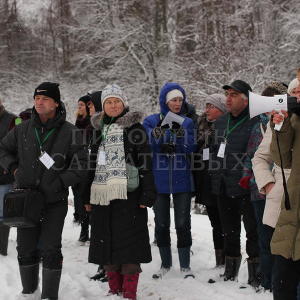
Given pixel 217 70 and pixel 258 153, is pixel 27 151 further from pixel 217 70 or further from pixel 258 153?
pixel 217 70

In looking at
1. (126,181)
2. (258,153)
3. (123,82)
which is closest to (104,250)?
(126,181)

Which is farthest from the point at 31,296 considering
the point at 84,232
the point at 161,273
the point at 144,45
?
the point at 144,45

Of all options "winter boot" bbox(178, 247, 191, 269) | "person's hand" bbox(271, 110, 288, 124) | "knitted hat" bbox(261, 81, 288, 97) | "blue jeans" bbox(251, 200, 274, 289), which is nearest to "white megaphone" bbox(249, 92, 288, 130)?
"person's hand" bbox(271, 110, 288, 124)

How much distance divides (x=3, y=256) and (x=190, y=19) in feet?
64.4

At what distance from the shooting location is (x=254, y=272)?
181 inches

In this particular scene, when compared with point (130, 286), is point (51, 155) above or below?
above

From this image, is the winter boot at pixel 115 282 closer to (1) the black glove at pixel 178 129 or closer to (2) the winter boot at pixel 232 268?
(2) the winter boot at pixel 232 268

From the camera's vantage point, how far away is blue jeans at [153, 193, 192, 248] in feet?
16.4

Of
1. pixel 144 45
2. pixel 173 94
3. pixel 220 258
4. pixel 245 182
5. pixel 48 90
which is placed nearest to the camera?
pixel 48 90

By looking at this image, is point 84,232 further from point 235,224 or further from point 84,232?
point 235,224

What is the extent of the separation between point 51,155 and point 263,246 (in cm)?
206

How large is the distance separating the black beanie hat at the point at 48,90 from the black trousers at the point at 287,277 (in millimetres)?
2380

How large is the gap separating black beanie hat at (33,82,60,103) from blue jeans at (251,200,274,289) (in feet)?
6.75

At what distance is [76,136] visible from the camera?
13.8ft
